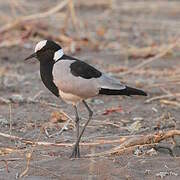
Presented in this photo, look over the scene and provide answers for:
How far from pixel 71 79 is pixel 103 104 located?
6.96 ft

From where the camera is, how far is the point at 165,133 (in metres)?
4.59

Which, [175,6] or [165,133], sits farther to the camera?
[175,6]

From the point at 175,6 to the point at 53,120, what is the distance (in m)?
8.05

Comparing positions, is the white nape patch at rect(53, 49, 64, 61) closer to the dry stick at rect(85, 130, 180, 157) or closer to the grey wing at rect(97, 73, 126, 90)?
the grey wing at rect(97, 73, 126, 90)

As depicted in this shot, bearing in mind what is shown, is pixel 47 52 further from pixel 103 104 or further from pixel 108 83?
pixel 103 104

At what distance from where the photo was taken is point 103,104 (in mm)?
6418

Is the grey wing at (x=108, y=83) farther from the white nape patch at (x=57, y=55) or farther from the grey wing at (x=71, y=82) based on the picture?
the white nape patch at (x=57, y=55)

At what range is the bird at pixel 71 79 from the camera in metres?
4.33

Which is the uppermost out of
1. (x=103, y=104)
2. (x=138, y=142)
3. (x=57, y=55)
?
(x=57, y=55)

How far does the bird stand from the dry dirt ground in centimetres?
34

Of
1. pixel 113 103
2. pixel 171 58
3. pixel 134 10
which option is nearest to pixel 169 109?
pixel 113 103

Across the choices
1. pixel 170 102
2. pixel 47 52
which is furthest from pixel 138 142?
pixel 170 102

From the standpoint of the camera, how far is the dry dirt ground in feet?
13.6

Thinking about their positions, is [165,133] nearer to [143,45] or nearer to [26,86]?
[26,86]
